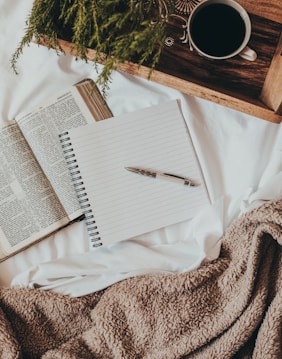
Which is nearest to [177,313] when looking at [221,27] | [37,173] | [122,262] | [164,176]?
[122,262]

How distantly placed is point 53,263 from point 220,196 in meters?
0.32

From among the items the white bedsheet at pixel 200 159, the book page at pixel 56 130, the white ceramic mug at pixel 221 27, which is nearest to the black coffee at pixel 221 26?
the white ceramic mug at pixel 221 27

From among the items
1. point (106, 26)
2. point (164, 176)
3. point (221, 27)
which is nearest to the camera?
point (106, 26)

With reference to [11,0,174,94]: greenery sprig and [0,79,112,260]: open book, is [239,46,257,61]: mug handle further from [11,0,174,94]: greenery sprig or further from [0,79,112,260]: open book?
[0,79,112,260]: open book

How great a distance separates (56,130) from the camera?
925 mm

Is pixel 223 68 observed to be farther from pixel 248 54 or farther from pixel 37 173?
pixel 37 173

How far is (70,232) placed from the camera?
925mm

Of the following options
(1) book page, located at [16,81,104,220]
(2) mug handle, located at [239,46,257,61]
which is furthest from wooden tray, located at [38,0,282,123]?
(1) book page, located at [16,81,104,220]

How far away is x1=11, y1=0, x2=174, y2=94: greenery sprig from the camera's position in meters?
0.69

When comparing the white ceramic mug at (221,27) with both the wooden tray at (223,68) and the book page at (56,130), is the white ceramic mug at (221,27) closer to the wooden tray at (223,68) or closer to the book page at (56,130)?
the wooden tray at (223,68)

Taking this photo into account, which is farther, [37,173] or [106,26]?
[37,173]

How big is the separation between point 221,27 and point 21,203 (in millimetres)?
447

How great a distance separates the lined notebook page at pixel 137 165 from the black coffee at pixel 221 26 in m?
0.15

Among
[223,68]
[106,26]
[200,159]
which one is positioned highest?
[106,26]
